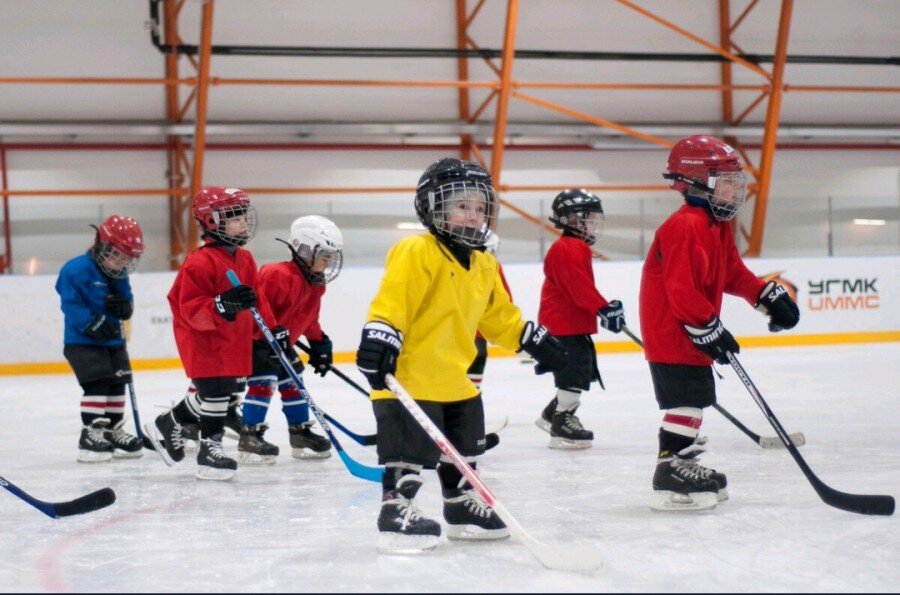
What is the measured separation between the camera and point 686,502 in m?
3.19

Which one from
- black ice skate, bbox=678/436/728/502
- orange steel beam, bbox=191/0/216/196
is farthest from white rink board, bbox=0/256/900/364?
black ice skate, bbox=678/436/728/502

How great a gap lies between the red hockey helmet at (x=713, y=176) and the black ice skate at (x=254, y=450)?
2.00 metres

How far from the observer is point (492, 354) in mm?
9547

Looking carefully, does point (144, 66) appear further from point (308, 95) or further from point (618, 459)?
point (618, 459)

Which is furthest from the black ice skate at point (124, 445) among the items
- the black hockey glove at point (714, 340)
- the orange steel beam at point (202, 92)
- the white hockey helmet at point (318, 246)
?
the orange steel beam at point (202, 92)

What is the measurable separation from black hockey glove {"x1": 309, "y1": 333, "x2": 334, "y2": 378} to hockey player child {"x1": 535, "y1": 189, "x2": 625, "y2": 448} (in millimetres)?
902

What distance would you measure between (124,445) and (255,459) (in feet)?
1.98

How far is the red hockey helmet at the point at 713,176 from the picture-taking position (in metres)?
3.21

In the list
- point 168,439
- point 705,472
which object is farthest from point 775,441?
point 168,439

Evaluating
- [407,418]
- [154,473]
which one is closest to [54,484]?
[154,473]

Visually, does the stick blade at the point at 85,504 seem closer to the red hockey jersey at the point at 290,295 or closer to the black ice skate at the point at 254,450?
the black ice skate at the point at 254,450

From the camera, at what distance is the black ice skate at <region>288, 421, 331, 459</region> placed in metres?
4.39

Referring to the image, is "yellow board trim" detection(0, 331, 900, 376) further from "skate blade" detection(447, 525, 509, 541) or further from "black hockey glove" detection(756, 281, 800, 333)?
"skate blade" detection(447, 525, 509, 541)

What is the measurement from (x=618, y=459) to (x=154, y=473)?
1.79 metres
